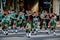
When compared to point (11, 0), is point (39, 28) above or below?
below

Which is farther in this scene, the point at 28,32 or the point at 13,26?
the point at 13,26

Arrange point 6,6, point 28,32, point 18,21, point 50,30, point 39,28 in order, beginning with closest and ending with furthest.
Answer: point 28,32
point 50,30
point 18,21
point 39,28
point 6,6

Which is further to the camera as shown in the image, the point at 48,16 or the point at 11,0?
the point at 11,0

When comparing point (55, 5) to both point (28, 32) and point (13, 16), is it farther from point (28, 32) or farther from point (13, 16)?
point (28, 32)

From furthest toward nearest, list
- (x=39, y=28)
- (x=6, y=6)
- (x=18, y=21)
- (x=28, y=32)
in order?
(x=6, y=6) < (x=39, y=28) < (x=18, y=21) < (x=28, y=32)

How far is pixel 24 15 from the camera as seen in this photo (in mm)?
21703

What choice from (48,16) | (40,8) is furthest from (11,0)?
(48,16)

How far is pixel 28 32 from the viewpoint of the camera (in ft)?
58.5

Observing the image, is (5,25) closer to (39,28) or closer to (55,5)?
(39,28)

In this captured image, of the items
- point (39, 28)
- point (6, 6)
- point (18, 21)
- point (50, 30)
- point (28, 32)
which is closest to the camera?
point (28, 32)

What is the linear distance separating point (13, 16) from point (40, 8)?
10012 millimetres

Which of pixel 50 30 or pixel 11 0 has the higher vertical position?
pixel 11 0

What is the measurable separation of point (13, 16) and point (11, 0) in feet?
28.9

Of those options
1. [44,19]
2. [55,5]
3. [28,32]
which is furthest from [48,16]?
[55,5]
